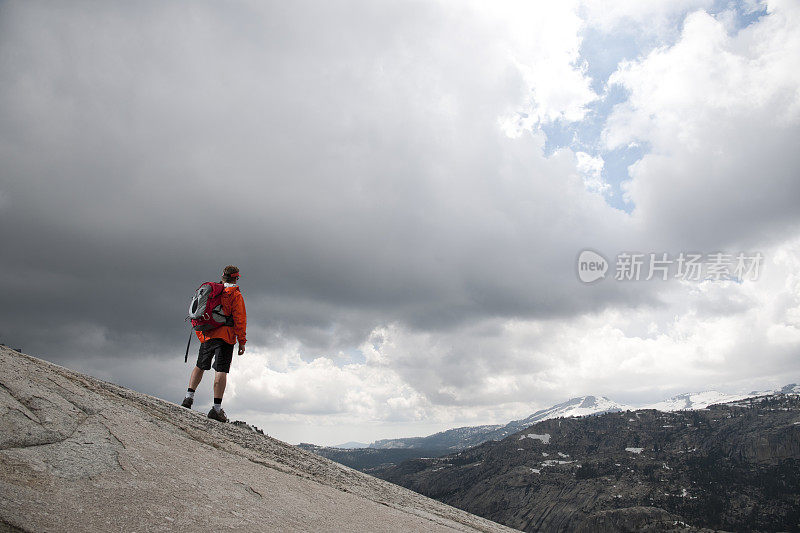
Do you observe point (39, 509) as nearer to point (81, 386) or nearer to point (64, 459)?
point (64, 459)

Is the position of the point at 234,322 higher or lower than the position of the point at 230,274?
lower

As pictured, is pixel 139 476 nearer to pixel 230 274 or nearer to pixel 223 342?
pixel 223 342

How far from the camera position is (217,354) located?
1167 centimetres

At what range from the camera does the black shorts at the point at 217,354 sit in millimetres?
11680

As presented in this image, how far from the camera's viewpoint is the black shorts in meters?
11.7

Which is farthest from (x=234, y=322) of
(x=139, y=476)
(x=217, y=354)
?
(x=139, y=476)

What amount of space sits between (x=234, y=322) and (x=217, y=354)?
91 centimetres

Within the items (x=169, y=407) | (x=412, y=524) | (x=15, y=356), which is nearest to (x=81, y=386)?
(x=15, y=356)

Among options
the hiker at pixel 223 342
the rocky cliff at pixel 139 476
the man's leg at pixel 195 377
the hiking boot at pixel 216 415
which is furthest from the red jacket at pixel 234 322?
the rocky cliff at pixel 139 476

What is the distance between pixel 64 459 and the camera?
5.76 metres

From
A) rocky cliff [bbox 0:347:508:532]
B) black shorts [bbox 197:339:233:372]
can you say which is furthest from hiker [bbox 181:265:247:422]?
rocky cliff [bbox 0:347:508:532]

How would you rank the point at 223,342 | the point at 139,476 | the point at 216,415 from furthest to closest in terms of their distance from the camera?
the point at 223,342 < the point at 216,415 < the point at 139,476

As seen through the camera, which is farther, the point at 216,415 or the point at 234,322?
the point at 234,322

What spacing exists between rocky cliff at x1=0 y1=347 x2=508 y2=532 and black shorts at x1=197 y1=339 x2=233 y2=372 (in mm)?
1986
